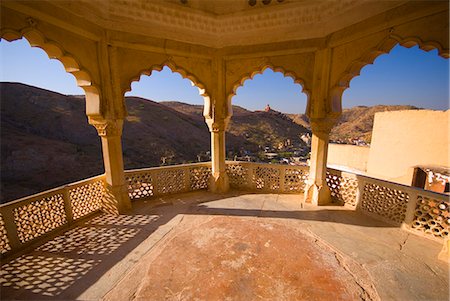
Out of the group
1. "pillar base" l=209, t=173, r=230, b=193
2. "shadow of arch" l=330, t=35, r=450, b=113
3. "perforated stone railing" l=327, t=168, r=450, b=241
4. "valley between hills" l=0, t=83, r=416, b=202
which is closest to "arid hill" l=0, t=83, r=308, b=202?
"valley between hills" l=0, t=83, r=416, b=202

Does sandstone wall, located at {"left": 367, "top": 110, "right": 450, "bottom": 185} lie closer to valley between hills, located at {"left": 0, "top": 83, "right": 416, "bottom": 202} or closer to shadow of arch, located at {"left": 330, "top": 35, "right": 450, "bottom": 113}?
shadow of arch, located at {"left": 330, "top": 35, "right": 450, "bottom": 113}

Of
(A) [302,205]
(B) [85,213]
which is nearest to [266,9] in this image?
(A) [302,205]

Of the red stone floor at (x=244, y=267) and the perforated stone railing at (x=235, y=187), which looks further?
the perforated stone railing at (x=235, y=187)

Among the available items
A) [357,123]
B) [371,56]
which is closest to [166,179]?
[371,56]

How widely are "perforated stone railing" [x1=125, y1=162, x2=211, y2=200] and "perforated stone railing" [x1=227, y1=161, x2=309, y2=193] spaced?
0.99 metres

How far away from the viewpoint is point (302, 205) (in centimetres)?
574

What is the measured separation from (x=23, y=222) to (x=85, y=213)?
4.12ft

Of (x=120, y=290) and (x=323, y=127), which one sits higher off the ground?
(x=323, y=127)

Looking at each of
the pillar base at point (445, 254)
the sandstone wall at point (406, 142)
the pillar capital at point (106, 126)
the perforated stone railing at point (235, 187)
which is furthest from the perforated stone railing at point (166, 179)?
the sandstone wall at point (406, 142)

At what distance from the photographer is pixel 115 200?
5.38m

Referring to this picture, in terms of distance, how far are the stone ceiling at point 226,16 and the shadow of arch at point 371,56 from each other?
2.09ft

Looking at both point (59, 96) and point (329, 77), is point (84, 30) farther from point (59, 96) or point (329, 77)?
point (59, 96)

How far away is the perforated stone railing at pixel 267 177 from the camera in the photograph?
659cm

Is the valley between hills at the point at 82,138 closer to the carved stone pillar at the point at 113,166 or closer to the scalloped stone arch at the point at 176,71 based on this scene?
the carved stone pillar at the point at 113,166
